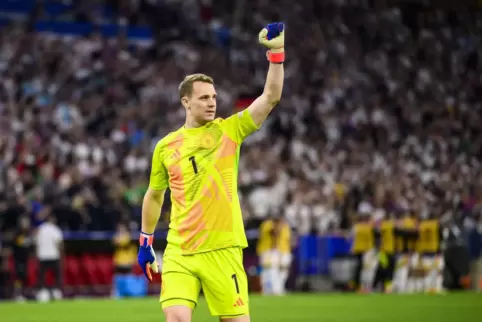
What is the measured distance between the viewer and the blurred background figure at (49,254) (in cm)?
2325

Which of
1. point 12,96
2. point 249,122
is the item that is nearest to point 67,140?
point 12,96

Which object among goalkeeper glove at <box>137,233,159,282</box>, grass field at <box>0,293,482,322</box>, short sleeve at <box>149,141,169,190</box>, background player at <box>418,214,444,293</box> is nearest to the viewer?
short sleeve at <box>149,141,169,190</box>

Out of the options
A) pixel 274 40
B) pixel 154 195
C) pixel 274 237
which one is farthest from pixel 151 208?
pixel 274 237

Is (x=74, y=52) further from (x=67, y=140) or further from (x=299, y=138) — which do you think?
(x=299, y=138)

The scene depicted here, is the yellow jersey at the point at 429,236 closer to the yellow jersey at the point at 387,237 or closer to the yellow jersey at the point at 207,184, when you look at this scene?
the yellow jersey at the point at 387,237

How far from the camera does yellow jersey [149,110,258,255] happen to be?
8211mm

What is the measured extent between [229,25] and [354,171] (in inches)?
320

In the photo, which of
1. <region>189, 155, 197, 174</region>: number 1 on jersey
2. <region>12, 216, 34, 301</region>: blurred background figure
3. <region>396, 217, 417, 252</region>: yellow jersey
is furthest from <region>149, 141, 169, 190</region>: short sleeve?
<region>396, 217, 417, 252</region>: yellow jersey

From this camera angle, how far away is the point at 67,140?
26484 millimetres

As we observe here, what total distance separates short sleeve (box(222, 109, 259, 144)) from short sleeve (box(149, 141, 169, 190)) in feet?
1.87

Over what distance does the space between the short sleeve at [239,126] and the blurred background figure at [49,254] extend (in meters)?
15.5

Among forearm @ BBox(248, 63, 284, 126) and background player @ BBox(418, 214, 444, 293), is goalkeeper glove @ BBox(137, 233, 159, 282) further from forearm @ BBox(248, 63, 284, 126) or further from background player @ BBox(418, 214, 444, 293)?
background player @ BBox(418, 214, 444, 293)

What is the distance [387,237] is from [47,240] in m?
8.66

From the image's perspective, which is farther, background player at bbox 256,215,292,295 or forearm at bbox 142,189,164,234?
background player at bbox 256,215,292,295
